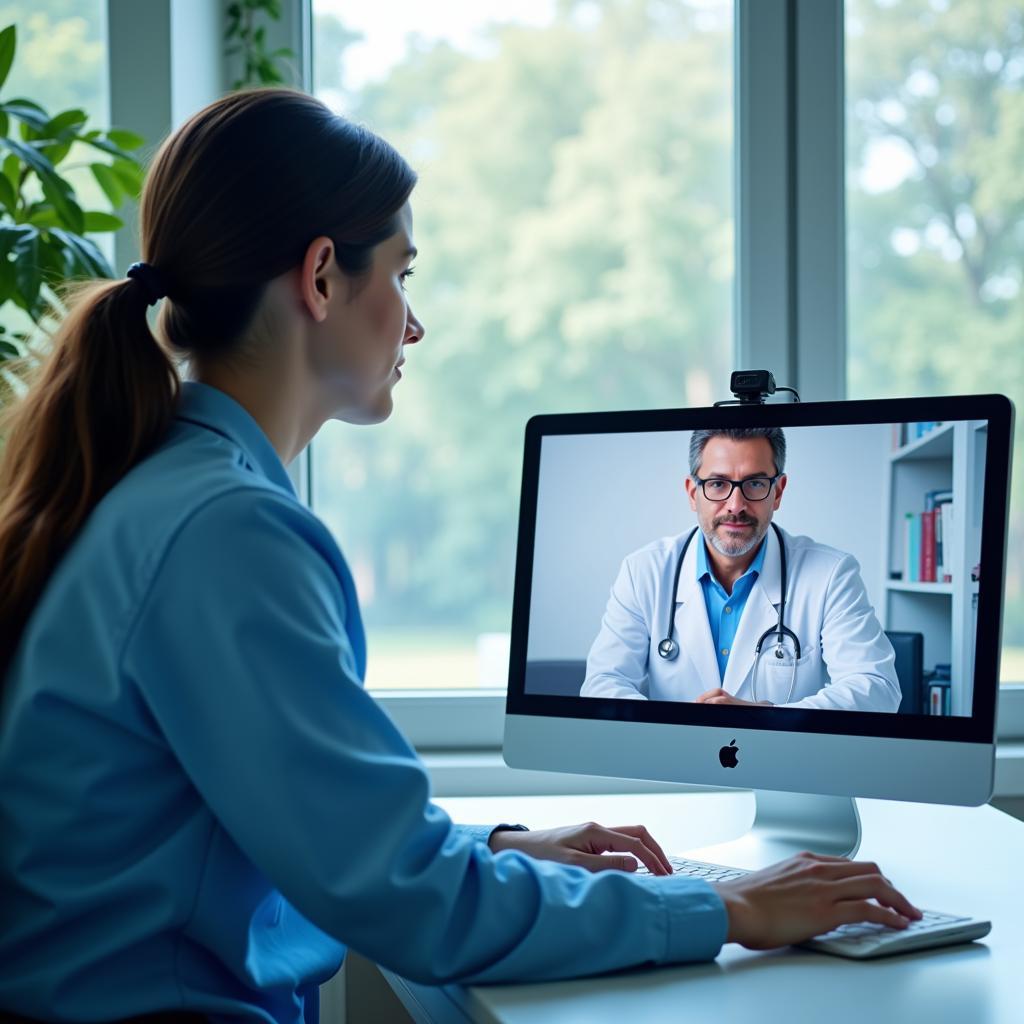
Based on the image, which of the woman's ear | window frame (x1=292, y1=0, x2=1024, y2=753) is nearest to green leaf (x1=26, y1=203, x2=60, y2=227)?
window frame (x1=292, y1=0, x2=1024, y2=753)

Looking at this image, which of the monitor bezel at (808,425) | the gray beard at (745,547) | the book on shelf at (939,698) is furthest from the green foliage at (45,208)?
the book on shelf at (939,698)

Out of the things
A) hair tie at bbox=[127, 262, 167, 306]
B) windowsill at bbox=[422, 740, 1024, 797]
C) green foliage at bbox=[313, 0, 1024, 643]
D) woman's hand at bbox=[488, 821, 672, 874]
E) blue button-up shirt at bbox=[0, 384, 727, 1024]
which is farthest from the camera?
green foliage at bbox=[313, 0, 1024, 643]

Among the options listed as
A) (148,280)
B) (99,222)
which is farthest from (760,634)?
(99,222)

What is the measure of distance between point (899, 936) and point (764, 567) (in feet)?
1.35

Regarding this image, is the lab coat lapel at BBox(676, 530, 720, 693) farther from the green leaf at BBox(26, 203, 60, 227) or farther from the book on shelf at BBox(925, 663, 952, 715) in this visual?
the green leaf at BBox(26, 203, 60, 227)

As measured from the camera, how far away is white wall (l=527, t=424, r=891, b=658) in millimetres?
1212

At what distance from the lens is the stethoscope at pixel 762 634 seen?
3.86 feet

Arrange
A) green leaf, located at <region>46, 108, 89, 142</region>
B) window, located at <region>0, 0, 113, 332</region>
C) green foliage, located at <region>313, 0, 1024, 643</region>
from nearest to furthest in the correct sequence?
green leaf, located at <region>46, 108, 89, 142</region> < window, located at <region>0, 0, 113, 332</region> < green foliage, located at <region>313, 0, 1024, 643</region>

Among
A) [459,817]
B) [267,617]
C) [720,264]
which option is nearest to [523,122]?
[720,264]

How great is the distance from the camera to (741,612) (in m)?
1.21

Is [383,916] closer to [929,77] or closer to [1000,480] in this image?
[1000,480]

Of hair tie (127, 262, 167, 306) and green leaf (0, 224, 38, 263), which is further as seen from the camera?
green leaf (0, 224, 38, 263)

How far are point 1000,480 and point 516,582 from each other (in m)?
0.54

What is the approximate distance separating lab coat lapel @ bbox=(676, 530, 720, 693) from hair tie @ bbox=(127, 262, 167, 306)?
62 cm
